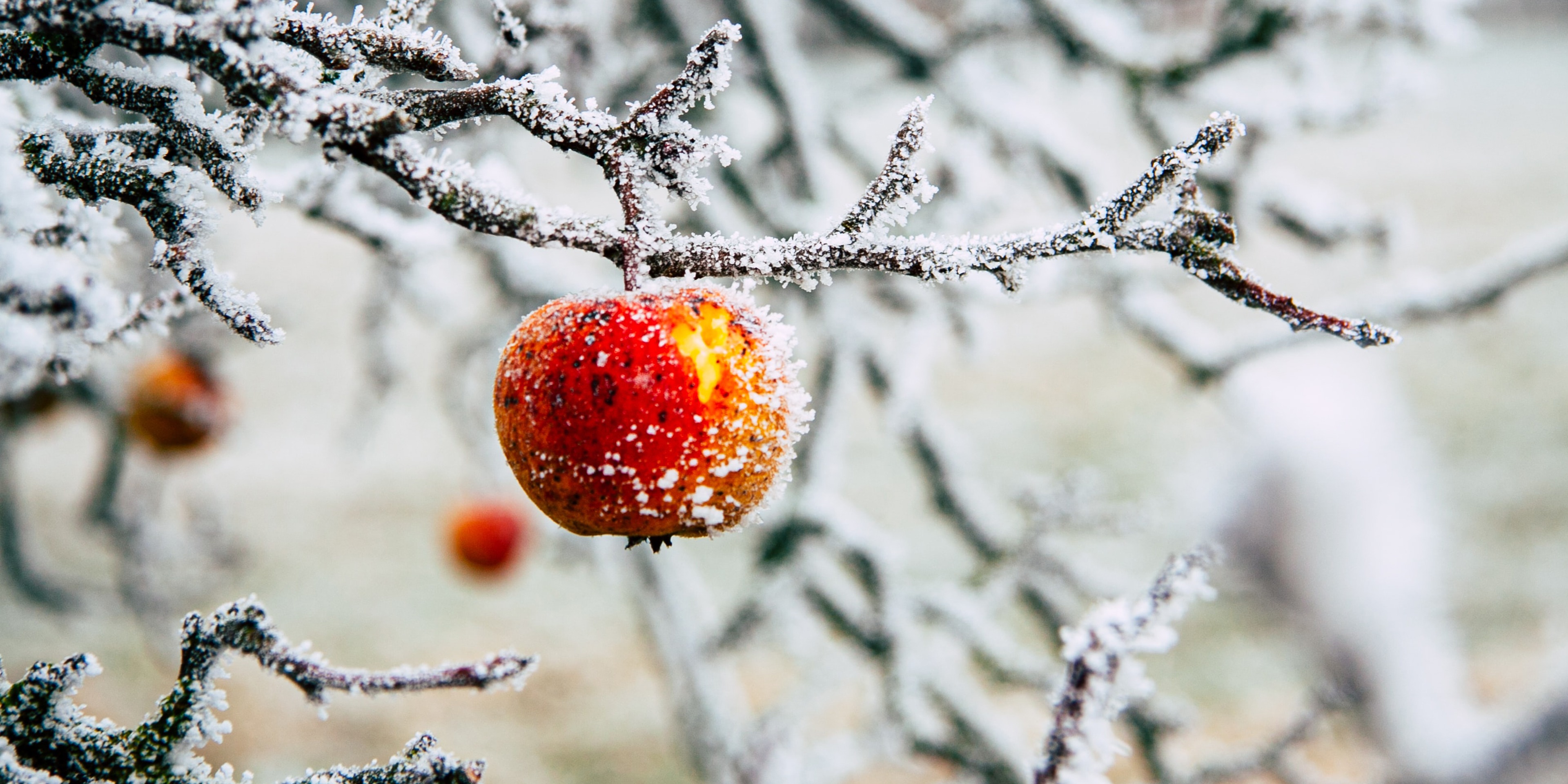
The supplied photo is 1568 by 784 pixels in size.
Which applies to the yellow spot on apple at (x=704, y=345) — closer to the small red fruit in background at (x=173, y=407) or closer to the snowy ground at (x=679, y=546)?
the snowy ground at (x=679, y=546)

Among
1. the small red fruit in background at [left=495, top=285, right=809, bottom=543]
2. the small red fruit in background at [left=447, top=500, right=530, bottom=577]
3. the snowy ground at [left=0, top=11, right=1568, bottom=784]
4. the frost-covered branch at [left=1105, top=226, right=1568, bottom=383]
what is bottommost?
the small red fruit in background at [left=495, top=285, right=809, bottom=543]

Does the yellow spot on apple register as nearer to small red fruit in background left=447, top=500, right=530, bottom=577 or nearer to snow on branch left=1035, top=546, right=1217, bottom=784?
snow on branch left=1035, top=546, right=1217, bottom=784

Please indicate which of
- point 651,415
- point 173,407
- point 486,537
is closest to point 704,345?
point 651,415

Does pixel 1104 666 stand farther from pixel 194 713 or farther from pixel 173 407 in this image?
pixel 173 407

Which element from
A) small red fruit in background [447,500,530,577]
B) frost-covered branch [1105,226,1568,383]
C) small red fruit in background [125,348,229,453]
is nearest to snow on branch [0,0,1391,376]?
frost-covered branch [1105,226,1568,383]

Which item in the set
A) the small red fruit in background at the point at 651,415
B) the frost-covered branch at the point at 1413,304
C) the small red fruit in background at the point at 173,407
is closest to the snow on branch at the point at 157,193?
the small red fruit in background at the point at 651,415

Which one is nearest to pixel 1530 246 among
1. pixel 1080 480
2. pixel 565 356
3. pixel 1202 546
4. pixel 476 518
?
pixel 1080 480
